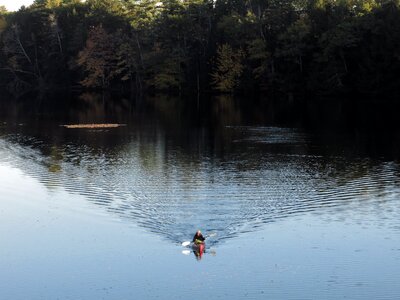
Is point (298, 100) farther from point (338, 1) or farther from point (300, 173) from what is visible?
point (300, 173)

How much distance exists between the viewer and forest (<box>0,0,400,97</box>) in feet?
238

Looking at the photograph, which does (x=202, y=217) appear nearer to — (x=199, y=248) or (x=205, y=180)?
(x=199, y=248)

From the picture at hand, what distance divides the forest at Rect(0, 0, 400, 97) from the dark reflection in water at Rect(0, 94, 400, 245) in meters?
25.1

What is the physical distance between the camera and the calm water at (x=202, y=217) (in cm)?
1733

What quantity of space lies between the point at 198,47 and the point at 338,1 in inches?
894

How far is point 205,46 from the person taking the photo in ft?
292

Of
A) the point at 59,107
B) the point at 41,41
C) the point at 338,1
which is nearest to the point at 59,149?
the point at 59,107

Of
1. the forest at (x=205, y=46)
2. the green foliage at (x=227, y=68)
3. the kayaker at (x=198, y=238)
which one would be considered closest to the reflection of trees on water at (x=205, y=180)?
the kayaker at (x=198, y=238)

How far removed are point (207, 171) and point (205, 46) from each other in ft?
197

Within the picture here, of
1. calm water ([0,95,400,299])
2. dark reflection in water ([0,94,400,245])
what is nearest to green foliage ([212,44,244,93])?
dark reflection in water ([0,94,400,245])

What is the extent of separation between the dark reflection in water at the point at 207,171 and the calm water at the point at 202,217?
104 millimetres

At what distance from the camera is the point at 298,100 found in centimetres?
7206

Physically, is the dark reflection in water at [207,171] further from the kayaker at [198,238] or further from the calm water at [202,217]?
the kayaker at [198,238]

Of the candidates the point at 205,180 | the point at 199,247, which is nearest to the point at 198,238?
the point at 199,247
